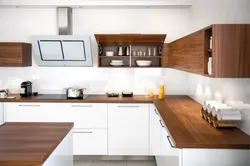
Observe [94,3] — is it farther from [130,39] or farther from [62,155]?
[62,155]

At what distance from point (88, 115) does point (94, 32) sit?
1.46 m

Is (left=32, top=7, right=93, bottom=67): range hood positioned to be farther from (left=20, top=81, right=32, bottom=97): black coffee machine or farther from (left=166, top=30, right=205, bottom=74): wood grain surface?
Answer: (left=166, top=30, right=205, bottom=74): wood grain surface

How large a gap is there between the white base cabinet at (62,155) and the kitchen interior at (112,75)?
50 millimetres

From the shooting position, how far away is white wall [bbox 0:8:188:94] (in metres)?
5.19

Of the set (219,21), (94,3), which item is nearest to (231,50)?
(219,21)

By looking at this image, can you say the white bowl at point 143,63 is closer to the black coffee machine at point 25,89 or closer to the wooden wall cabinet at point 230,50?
the black coffee machine at point 25,89

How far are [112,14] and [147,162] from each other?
2487mm

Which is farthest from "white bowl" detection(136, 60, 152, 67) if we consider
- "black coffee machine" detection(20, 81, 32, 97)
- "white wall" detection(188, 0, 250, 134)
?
"black coffee machine" detection(20, 81, 32, 97)

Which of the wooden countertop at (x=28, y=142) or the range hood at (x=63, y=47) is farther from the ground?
the range hood at (x=63, y=47)

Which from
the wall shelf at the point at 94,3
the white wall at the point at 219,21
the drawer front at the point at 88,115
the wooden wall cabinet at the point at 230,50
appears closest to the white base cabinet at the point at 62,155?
the wooden wall cabinet at the point at 230,50

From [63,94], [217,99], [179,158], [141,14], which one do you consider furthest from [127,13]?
[179,158]

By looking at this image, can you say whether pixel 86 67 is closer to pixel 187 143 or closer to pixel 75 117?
pixel 75 117

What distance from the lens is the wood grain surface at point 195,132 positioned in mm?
2240

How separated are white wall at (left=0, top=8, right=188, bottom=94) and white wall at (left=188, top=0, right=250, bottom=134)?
0.35m
